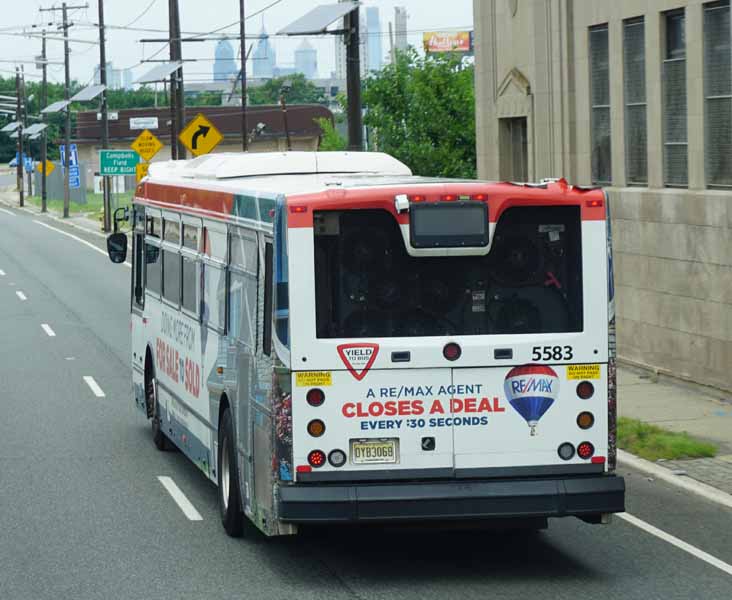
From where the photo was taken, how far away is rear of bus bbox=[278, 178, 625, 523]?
33.3 feet

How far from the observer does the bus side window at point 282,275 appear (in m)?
10.1

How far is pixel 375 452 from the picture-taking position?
10.3 meters

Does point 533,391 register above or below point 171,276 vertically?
below

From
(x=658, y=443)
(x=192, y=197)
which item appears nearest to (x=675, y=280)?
(x=658, y=443)

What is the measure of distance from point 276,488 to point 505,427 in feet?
4.97

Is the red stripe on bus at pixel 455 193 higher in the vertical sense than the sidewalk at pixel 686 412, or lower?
higher

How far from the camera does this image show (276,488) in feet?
33.5

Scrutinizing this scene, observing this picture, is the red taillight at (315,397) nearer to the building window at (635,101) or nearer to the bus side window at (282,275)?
the bus side window at (282,275)

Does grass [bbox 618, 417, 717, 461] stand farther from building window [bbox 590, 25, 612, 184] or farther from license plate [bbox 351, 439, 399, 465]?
building window [bbox 590, 25, 612, 184]

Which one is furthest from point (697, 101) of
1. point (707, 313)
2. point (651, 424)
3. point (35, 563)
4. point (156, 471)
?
point (35, 563)

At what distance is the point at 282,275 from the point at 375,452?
1279 mm

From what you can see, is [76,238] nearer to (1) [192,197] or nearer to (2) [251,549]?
(1) [192,197]

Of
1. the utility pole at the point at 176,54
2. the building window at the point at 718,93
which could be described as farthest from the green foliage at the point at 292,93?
the building window at the point at 718,93

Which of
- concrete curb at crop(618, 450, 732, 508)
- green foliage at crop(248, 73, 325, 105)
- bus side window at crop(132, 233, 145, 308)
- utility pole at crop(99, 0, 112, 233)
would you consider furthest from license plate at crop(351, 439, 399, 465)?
green foliage at crop(248, 73, 325, 105)
